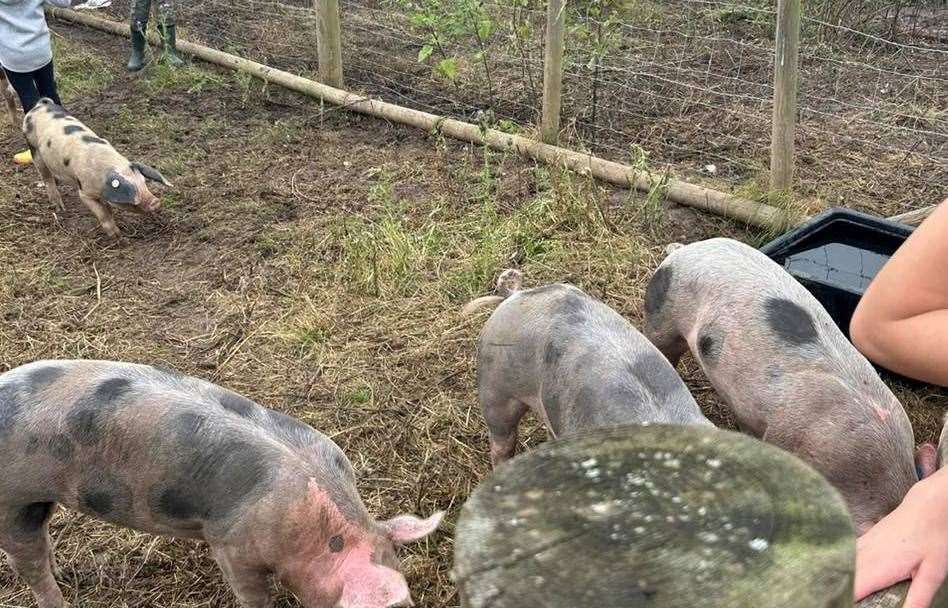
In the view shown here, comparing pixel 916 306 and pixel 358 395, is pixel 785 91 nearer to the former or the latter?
pixel 358 395

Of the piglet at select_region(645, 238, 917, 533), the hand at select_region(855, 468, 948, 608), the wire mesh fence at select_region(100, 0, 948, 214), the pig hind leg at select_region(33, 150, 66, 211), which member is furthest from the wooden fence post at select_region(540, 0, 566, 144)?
the hand at select_region(855, 468, 948, 608)

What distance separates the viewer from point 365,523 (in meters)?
2.51

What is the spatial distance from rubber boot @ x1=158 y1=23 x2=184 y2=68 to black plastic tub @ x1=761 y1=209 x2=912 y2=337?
567 centimetres

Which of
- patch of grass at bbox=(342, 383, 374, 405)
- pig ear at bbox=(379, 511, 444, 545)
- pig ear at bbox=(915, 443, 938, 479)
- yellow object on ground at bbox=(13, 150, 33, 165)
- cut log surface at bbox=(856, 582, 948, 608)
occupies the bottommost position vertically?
patch of grass at bbox=(342, 383, 374, 405)

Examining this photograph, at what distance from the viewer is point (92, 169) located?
200 inches

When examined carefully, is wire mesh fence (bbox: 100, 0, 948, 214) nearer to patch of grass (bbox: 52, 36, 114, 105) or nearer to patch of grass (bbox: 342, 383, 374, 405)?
patch of grass (bbox: 52, 36, 114, 105)

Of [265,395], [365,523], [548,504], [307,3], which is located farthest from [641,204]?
[307,3]

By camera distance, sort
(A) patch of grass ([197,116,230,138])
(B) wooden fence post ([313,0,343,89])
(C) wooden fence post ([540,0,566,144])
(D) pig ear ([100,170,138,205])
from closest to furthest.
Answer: (D) pig ear ([100,170,138,205]) < (C) wooden fence post ([540,0,566,144]) < (A) patch of grass ([197,116,230,138]) < (B) wooden fence post ([313,0,343,89])

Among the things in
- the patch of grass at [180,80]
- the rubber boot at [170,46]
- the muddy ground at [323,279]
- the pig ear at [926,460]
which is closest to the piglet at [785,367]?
the pig ear at [926,460]

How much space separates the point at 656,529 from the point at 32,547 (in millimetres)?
2479

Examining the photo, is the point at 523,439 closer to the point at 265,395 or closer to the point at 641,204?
the point at 265,395

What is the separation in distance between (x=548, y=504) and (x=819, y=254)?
3735mm

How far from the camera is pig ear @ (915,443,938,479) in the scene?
2621 millimetres

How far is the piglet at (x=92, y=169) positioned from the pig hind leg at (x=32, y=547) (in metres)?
2.66
